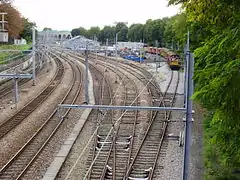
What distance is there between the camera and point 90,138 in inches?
648

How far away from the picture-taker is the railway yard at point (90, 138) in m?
13.3

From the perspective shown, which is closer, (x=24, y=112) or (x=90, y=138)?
(x=90, y=138)

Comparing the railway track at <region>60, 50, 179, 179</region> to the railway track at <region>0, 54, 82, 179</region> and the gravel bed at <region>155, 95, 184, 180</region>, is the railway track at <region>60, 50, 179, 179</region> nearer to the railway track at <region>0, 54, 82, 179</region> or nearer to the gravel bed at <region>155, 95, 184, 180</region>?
the gravel bed at <region>155, 95, 184, 180</region>

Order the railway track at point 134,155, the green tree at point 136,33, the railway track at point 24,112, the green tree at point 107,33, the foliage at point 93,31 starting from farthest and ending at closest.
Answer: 1. the foliage at point 93,31
2. the green tree at point 107,33
3. the green tree at point 136,33
4. the railway track at point 24,112
5. the railway track at point 134,155

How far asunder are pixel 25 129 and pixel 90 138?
11.4 feet

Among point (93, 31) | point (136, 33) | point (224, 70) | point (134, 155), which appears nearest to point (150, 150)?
point (134, 155)

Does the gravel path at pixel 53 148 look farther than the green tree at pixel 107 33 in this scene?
No

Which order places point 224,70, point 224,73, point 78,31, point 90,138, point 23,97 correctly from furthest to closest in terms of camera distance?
point 78,31
point 23,97
point 90,138
point 224,70
point 224,73

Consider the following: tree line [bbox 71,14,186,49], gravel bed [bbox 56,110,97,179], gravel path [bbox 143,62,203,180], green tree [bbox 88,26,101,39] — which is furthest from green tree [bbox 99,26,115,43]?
gravel path [bbox 143,62,203,180]

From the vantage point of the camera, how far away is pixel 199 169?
13.7 m

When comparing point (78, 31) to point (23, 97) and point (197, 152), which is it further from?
point (197, 152)

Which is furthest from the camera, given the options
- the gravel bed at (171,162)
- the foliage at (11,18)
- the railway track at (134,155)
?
the foliage at (11,18)

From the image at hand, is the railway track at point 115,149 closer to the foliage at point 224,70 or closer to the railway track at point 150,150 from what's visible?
the railway track at point 150,150

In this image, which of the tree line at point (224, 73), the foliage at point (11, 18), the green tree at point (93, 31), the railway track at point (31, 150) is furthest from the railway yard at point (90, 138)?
the green tree at point (93, 31)
